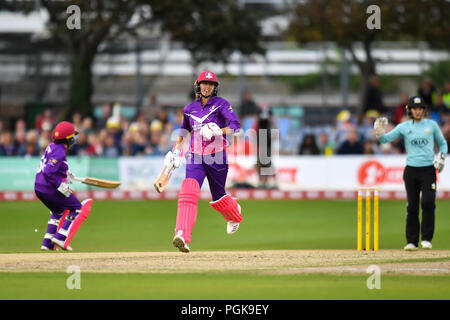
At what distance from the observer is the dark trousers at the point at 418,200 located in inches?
547

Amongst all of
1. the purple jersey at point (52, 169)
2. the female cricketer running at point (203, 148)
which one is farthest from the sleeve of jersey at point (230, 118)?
Result: the purple jersey at point (52, 169)

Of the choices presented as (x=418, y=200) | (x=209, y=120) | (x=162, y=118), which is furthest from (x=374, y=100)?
(x=209, y=120)

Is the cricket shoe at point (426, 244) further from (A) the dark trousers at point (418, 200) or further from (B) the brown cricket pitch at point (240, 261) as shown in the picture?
(B) the brown cricket pitch at point (240, 261)

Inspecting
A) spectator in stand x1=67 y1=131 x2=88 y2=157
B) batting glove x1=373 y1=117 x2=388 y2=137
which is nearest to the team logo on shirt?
batting glove x1=373 y1=117 x2=388 y2=137

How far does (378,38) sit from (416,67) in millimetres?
9301

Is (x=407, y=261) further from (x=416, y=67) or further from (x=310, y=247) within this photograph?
(x=416, y=67)

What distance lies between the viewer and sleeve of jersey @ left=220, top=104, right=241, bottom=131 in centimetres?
1269

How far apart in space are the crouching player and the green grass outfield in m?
0.39

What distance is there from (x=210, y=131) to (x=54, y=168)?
2.63 metres

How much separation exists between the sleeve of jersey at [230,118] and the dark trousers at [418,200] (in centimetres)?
294

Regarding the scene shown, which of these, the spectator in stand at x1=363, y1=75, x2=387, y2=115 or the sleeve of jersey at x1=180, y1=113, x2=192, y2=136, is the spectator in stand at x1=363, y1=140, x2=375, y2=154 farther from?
the sleeve of jersey at x1=180, y1=113, x2=192, y2=136

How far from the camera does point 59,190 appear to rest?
13.6 m
